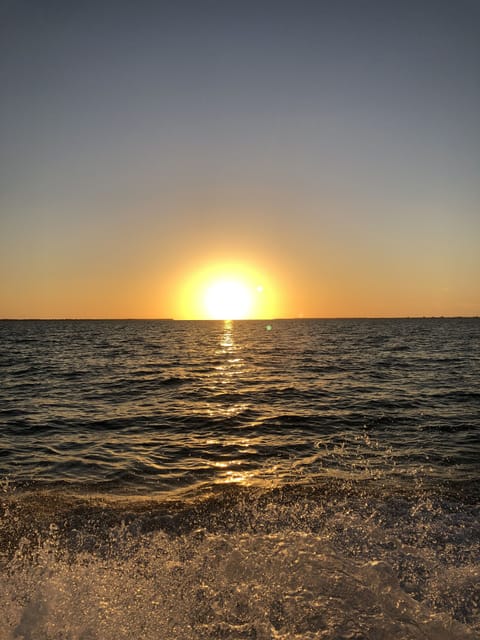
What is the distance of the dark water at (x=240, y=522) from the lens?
13.9 feet

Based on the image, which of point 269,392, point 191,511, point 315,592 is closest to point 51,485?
point 191,511

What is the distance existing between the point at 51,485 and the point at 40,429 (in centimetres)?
556

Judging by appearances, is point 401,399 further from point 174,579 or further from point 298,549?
point 174,579

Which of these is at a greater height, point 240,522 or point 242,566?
point 242,566

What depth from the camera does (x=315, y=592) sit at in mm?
4590

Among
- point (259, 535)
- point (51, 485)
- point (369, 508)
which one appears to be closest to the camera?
point (259, 535)

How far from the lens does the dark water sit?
4.23m

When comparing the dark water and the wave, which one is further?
the dark water

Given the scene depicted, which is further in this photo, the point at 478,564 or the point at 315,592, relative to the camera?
the point at 478,564

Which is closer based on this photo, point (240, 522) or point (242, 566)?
point (242, 566)

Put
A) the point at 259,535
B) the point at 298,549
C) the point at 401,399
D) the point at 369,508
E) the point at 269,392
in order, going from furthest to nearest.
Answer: the point at 269,392, the point at 401,399, the point at 369,508, the point at 259,535, the point at 298,549

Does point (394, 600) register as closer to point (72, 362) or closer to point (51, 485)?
point (51, 485)

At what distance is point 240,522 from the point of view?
6516 millimetres

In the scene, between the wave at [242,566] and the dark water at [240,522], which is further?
Result: the dark water at [240,522]
